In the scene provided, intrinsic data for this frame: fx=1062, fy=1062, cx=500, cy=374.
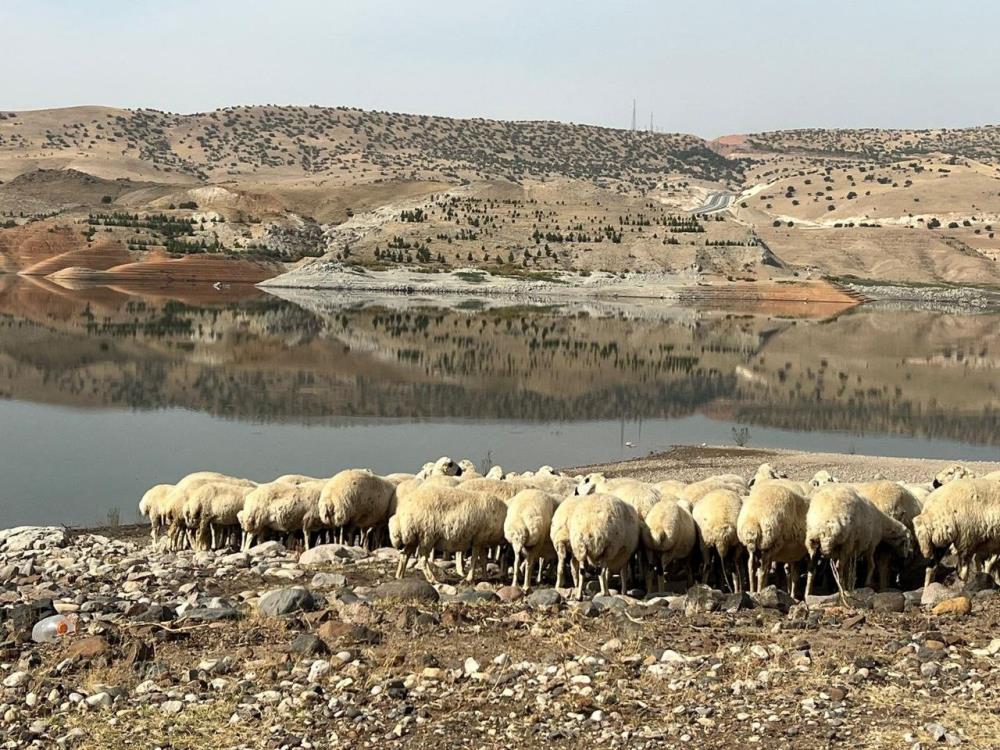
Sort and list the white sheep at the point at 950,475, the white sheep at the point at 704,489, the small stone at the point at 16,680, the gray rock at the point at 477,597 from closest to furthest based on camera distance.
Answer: the small stone at the point at 16,680 → the gray rock at the point at 477,597 → the white sheep at the point at 704,489 → the white sheep at the point at 950,475

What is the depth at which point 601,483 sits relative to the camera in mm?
16250

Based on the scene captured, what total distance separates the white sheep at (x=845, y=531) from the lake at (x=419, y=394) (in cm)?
1431

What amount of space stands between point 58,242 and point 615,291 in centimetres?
5827

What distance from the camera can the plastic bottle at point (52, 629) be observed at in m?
10.9

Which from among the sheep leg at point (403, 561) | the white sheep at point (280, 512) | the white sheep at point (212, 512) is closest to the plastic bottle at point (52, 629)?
the sheep leg at point (403, 561)

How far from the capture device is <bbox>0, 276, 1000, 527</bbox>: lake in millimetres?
28797

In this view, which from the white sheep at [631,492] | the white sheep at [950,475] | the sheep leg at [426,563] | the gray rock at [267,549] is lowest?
the gray rock at [267,549]

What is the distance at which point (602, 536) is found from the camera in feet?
42.7

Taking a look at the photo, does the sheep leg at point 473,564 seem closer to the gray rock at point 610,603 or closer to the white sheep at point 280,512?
the gray rock at point 610,603

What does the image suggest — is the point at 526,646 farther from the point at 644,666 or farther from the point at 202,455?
the point at 202,455

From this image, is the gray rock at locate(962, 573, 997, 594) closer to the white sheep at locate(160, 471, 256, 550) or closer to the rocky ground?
the rocky ground

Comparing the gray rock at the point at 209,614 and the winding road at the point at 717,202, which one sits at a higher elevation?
the winding road at the point at 717,202

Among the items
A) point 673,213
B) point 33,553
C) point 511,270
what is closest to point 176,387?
point 33,553

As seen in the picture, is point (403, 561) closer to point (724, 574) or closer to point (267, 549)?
point (267, 549)
